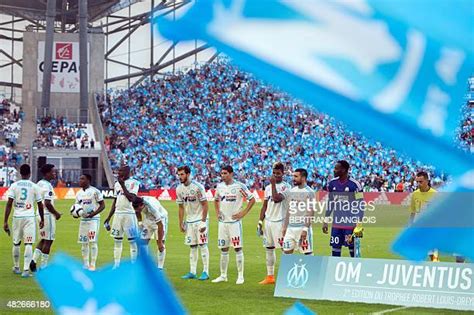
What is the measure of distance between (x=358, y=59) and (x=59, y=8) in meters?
40.9

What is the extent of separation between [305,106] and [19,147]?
33.6 m

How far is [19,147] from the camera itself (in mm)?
34094

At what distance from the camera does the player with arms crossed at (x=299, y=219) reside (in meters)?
13.3

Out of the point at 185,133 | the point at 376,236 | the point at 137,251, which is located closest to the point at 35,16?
the point at 185,133

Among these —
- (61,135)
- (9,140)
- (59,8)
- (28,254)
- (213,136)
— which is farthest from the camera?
(59,8)

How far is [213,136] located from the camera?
117 feet

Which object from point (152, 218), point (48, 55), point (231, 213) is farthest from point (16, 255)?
point (48, 55)

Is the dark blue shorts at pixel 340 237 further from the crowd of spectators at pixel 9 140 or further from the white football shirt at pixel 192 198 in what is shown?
the crowd of spectators at pixel 9 140

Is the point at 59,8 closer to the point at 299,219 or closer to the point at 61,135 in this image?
the point at 61,135

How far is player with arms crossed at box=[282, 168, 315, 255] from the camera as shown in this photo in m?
13.3

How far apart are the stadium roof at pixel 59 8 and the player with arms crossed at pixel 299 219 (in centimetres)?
2852

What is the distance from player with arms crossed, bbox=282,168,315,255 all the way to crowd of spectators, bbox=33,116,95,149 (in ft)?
63.2

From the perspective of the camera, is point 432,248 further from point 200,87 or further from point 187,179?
point 200,87

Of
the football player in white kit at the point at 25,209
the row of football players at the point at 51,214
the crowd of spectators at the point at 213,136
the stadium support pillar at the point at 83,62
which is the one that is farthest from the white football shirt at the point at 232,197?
the stadium support pillar at the point at 83,62
